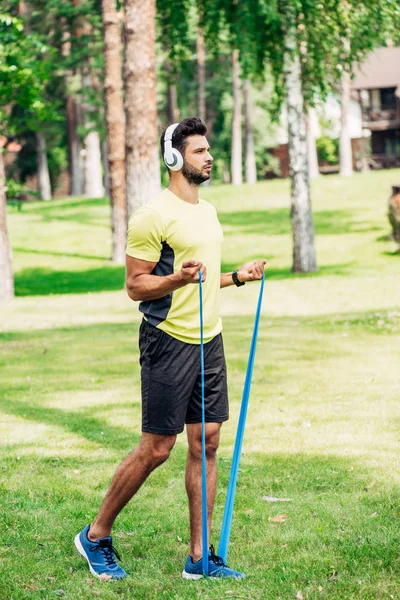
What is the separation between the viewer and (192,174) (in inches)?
188

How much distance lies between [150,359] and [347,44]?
19.9m

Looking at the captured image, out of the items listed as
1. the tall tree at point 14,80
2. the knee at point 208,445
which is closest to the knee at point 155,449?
the knee at point 208,445

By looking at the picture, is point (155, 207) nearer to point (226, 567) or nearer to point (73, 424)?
point (226, 567)

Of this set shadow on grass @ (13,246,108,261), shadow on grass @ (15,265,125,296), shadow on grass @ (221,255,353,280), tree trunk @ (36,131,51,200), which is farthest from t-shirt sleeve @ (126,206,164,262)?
tree trunk @ (36,131,51,200)

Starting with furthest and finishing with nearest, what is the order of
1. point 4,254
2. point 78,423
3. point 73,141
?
point 73,141 < point 4,254 < point 78,423

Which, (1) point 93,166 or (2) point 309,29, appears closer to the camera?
(2) point 309,29

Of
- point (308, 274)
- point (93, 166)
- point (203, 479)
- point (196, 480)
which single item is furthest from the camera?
point (93, 166)

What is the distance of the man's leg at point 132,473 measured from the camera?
489 centimetres

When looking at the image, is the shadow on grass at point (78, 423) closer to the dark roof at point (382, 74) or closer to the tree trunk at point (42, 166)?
the tree trunk at point (42, 166)

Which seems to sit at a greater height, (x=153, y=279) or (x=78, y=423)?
(x=153, y=279)

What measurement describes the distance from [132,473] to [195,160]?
1.56 m

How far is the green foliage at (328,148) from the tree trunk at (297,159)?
155 ft

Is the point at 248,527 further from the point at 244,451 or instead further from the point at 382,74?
the point at 382,74

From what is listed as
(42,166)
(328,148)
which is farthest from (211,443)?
(328,148)
